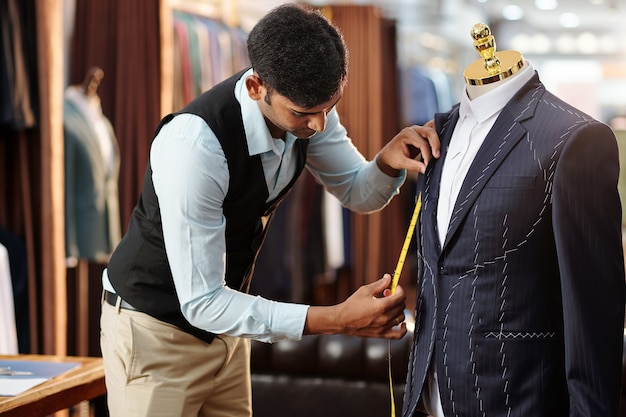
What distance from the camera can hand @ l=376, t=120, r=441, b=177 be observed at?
Result: 5.70 ft

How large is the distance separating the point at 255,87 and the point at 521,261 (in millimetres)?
652

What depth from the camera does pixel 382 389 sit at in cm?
269

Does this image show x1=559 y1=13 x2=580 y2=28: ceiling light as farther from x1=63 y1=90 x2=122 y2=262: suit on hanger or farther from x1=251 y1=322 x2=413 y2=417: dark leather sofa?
x1=251 y1=322 x2=413 y2=417: dark leather sofa

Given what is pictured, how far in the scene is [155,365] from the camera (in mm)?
1962

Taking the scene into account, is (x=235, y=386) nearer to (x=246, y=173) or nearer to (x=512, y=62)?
(x=246, y=173)

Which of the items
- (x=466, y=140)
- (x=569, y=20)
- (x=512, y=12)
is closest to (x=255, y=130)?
A: (x=466, y=140)

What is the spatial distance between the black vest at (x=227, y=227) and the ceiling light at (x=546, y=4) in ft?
26.4

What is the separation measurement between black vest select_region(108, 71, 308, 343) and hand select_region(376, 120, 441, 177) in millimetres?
220

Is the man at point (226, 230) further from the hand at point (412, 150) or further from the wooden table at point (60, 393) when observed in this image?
the wooden table at point (60, 393)

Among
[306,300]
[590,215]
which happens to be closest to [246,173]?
[590,215]

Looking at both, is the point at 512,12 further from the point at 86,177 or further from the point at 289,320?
the point at 289,320

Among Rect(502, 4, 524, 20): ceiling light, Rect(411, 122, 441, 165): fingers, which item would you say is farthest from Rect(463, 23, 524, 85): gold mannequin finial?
Rect(502, 4, 524, 20): ceiling light

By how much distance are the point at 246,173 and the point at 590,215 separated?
77 cm

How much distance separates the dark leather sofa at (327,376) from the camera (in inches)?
105
